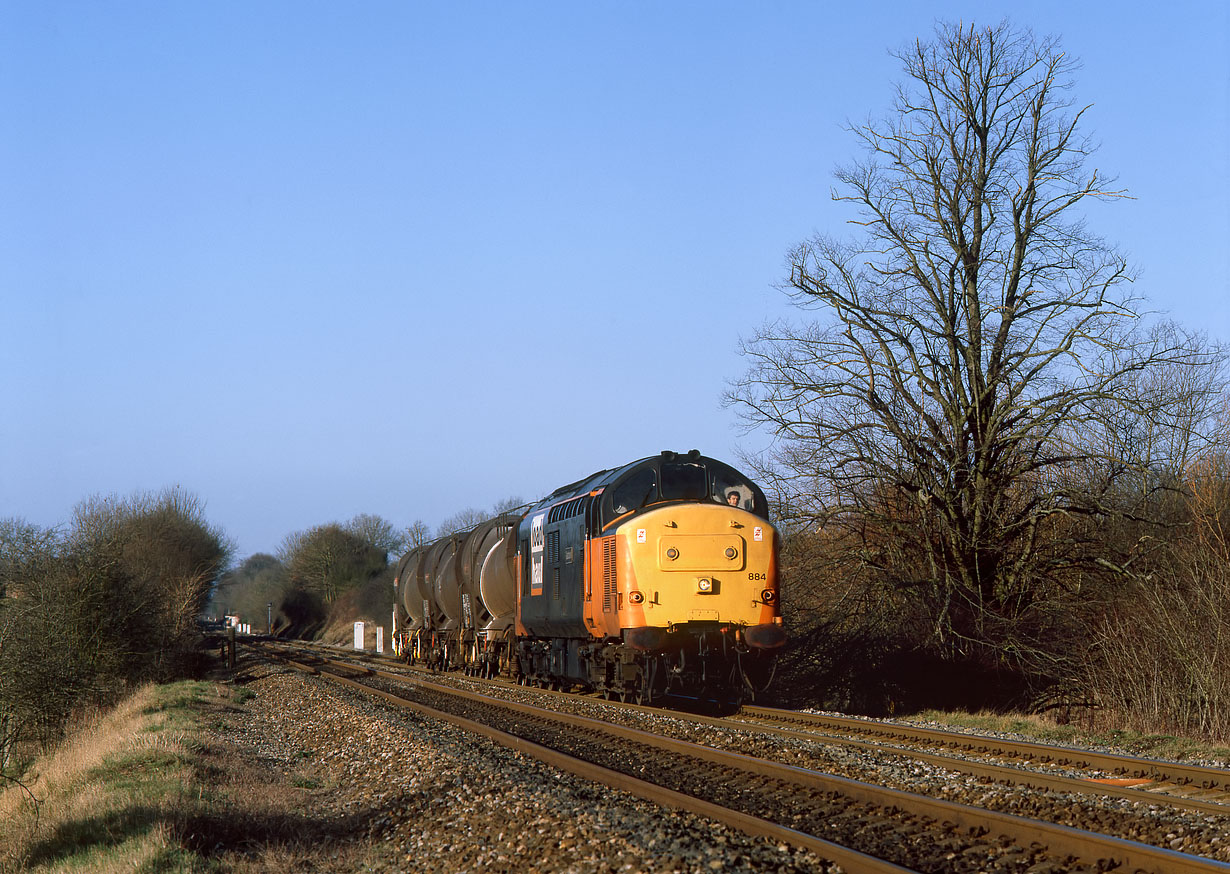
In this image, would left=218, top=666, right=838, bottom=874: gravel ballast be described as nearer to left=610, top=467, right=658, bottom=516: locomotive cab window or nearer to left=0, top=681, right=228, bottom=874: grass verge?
left=0, top=681, right=228, bottom=874: grass verge

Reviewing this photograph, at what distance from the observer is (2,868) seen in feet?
31.8

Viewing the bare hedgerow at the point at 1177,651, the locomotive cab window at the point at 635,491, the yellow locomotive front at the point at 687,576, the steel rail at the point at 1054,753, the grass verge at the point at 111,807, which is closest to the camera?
the grass verge at the point at 111,807

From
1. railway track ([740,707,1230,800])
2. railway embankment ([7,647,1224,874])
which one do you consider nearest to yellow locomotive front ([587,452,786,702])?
railway embankment ([7,647,1224,874])

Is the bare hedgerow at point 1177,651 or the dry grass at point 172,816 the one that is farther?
the bare hedgerow at point 1177,651

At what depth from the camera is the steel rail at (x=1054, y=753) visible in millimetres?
10078

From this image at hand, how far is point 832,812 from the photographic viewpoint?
8766mm

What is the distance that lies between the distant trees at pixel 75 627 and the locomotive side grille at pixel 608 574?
8.48 metres

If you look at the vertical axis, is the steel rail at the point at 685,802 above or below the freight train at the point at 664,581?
below

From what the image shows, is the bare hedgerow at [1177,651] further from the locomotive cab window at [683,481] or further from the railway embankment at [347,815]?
the railway embankment at [347,815]

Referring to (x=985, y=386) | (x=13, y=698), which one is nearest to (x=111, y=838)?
(x=13, y=698)

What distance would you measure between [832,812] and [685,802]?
1199 millimetres

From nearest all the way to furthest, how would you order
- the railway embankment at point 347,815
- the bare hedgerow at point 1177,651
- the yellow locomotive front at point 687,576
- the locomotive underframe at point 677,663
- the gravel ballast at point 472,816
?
1. the gravel ballast at point 472,816
2. the railway embankment at point 347,815
3. the bare hedgerow at point 1177,651
4. the yellow locomotive front at point 687,576
5. the locomotive underframe at point 677,663

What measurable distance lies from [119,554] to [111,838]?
67.3 feet

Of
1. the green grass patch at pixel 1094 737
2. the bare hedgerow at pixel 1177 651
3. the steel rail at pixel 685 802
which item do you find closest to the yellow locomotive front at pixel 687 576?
the steel rail at pixel 685 802
